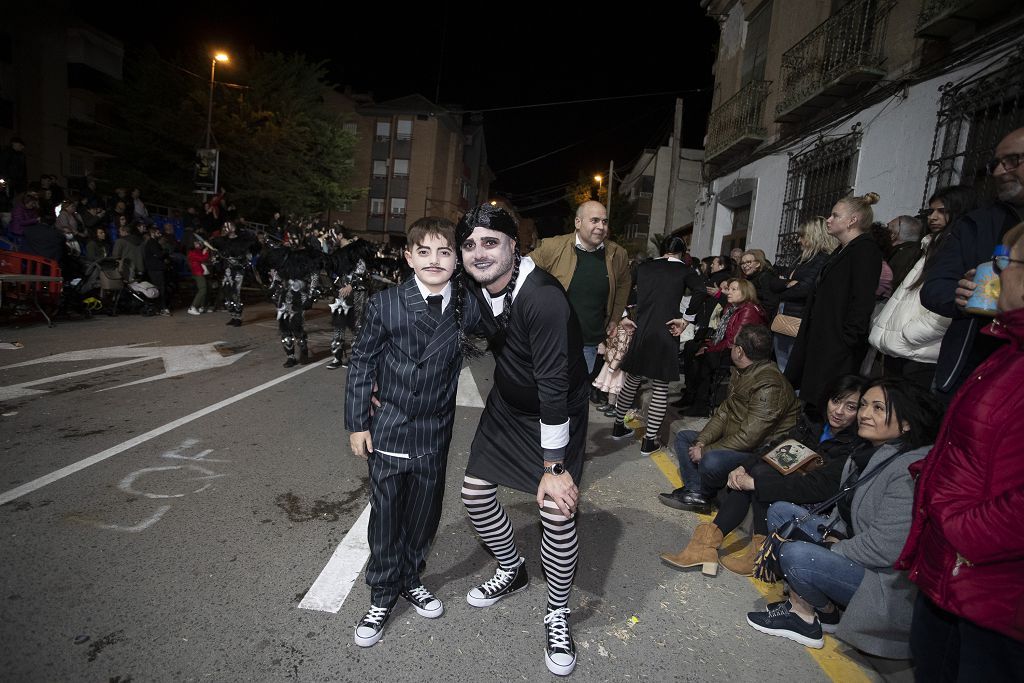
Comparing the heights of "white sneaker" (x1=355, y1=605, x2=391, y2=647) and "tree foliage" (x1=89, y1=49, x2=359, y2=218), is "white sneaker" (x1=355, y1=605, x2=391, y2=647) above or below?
below

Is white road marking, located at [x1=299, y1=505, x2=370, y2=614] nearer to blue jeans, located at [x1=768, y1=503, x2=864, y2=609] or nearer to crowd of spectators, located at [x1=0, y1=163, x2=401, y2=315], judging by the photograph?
blue jeans, located at [x1=768, y1=503, x2=864, y2=609]

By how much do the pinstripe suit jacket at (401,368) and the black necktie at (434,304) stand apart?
22mm

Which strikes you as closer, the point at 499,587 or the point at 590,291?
the point at 499,587

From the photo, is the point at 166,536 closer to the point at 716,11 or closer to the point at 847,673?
the point at 847,673

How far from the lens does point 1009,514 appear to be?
1.56m

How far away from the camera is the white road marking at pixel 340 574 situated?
9.12 feet

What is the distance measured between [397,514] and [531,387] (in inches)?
35.8

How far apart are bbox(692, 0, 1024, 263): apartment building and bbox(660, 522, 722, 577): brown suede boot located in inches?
209

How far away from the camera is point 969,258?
2.84 meters

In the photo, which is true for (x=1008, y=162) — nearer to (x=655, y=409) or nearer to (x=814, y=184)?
(x=655, y=409)

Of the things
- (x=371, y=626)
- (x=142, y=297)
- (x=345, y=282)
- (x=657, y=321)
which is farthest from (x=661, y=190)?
(x=371, y=626)


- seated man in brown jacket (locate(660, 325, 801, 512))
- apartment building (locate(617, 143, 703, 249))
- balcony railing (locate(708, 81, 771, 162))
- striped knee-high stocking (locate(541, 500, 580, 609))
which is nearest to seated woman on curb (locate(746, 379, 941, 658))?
seated man in brown jacket (locate(660, 325, 801, 512))

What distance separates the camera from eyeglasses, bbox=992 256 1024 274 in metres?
1.75

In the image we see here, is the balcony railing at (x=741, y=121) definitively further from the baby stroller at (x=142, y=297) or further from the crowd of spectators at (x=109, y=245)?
the baby stroller at (x=142, y=297)
